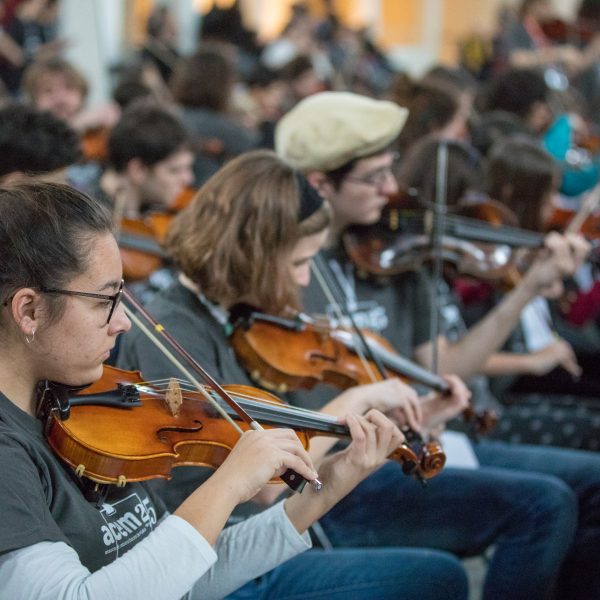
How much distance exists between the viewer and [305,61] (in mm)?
5480

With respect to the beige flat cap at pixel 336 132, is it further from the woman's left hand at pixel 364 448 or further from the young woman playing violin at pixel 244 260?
the woman's left hand at pixel 364 448

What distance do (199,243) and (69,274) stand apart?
56 centimetres

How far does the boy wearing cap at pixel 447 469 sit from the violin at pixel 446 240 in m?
0.04

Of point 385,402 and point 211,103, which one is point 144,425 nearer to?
point 385,402

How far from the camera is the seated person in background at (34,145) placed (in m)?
2.23

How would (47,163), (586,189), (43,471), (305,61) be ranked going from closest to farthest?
(43,471) → (47,163) → (586,189) → (305,61)

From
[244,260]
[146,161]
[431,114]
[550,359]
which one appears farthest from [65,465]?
[431,114]

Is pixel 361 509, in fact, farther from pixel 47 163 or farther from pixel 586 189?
pixel 586 189

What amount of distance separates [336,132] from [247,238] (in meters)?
0.51

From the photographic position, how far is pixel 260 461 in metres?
1.14

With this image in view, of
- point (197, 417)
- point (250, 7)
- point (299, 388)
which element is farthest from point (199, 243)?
point (250, 7)

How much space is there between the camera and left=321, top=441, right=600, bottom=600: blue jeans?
1.87 meters

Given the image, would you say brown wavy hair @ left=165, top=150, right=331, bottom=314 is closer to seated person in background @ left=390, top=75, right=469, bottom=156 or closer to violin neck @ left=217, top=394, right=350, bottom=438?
violin neck @ left=217, top=394, right=350, bottom=438

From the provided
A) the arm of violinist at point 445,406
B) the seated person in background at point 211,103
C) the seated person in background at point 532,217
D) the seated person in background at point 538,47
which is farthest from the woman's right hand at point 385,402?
the seated person in background at point 538,47
